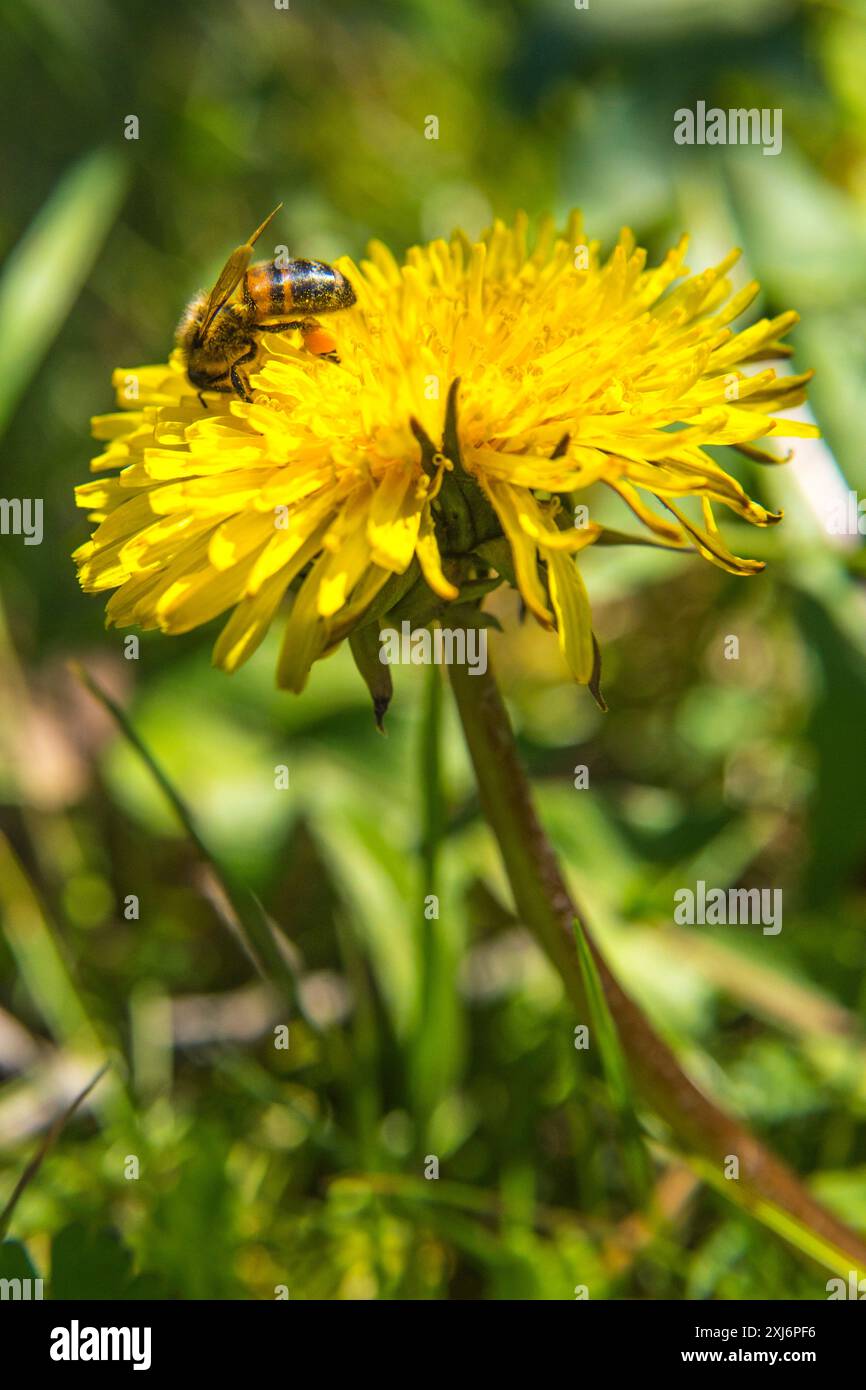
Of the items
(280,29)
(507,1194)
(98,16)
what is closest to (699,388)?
(507,1194)

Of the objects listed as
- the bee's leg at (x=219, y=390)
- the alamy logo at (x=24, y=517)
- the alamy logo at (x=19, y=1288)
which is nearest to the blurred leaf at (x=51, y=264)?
the alamy logo at (x=24, y=517)

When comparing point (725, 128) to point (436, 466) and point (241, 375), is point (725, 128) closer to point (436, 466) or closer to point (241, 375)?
point (241, 375)

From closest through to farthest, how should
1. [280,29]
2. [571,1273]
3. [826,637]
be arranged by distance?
1. [571,1273]
2. [826,637]
3. [280,29]

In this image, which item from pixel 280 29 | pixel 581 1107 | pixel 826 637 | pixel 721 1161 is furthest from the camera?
pixel 280 29

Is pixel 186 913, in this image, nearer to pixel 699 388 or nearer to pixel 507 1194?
pixel 507 1194

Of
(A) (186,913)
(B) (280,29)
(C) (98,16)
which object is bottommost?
(A) (186,913)

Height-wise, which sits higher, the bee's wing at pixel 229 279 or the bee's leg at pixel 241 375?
the bee's wing at pixel 229 279

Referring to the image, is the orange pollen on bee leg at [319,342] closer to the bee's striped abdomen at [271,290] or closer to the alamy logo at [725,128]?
the bee's striped abdomen at [271,290]

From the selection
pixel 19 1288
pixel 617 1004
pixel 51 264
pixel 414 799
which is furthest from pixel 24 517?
pixel 617 1004
